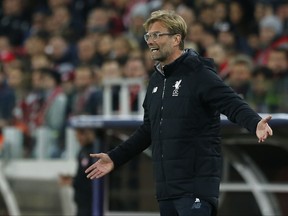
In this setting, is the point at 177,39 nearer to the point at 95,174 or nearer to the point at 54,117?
the point at 95,174

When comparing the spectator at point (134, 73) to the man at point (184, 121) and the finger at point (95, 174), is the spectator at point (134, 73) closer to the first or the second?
the finger at point (95, 174)

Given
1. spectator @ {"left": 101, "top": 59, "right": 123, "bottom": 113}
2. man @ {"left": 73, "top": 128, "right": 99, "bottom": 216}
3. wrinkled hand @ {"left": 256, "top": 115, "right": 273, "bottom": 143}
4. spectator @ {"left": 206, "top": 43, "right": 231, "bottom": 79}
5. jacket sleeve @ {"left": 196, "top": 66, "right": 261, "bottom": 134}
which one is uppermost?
jacket sleeve @ {"left": 196, "top": 66, "right": 261, "bottom": 134}

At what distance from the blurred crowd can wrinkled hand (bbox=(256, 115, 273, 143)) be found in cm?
376

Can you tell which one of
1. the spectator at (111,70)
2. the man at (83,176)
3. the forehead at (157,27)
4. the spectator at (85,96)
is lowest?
the man at (83,176)

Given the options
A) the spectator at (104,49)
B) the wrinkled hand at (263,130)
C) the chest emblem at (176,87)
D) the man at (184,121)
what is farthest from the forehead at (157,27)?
the spectator at (104,49)

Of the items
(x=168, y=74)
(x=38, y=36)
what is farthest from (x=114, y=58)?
(x=168, y=74)

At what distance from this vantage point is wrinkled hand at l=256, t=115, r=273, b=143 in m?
5.27

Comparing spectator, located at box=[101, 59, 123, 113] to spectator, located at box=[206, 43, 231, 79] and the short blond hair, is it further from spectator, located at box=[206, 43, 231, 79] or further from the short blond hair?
the short blond hair

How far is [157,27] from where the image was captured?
578cm

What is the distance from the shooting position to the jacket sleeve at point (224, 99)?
5480 mm

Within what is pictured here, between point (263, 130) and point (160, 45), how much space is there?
0.89 meters

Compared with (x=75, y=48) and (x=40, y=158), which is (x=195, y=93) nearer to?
(x=40, y=158)

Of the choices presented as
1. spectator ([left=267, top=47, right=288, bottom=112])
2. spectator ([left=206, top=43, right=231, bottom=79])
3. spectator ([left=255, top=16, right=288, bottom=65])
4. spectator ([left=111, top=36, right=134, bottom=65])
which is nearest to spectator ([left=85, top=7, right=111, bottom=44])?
spectator ([left=111, top=36, right=134, bottom=65])

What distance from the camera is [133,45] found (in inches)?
482
